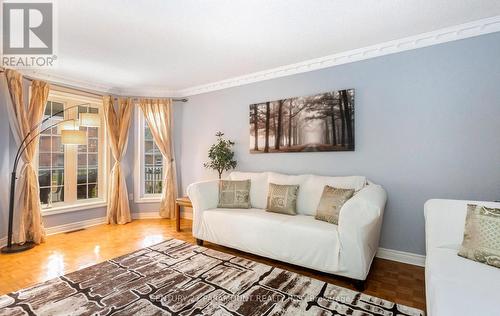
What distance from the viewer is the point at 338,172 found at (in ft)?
10.2

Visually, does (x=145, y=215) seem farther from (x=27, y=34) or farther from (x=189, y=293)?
(x=27, y=34)

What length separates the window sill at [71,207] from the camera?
12.0ft

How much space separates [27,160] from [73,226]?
4.21 ft

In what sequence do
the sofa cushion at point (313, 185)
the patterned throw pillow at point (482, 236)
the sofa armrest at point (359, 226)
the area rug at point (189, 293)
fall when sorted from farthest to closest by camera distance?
the sofa cushion at point (313, 185) → the sofa armrest at point (359, 226) → the area rug at point (189, 293) → the patterned throw pillow at point (482, 236)

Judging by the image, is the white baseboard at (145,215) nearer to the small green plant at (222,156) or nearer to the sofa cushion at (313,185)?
the small green plant at (222,156)

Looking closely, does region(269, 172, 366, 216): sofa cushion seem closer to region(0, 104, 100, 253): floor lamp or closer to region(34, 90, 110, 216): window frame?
region(0, 104, 100, 253): floor lamp

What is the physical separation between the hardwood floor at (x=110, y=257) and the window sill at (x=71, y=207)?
1.22ft

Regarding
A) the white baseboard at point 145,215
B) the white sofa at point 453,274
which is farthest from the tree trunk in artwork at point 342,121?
the white baseboard at point 145,215

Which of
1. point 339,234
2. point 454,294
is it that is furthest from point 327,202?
point 454,294

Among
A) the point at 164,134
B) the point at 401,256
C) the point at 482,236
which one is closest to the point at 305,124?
the point at 401,256

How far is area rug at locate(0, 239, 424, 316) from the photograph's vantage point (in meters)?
1.81

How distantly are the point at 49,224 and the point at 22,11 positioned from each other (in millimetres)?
3007

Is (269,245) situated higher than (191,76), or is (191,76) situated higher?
(191,76)

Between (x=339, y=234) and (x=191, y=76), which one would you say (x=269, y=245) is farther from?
(x=191, y=76)
